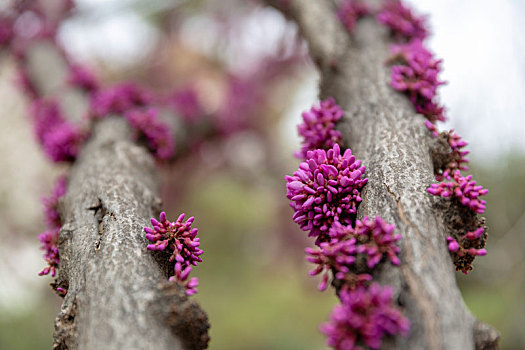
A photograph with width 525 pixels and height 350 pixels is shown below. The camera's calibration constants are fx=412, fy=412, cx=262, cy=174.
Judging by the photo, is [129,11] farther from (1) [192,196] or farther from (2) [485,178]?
(2) [485,178]

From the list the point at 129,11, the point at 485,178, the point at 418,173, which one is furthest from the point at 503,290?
the point at 129,11

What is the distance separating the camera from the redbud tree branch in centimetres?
162

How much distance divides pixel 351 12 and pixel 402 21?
40 centimetres

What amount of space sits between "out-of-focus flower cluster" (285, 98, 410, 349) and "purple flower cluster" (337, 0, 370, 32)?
5.17 feet

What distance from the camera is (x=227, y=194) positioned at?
840cm

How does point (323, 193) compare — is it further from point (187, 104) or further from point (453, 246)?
point (187, 104)

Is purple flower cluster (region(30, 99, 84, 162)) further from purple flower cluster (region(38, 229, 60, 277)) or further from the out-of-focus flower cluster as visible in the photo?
the out-of-focus flower cluster

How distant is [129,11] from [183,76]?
225 centimetres

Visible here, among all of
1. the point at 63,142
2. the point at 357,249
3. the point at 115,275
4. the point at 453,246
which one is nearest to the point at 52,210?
the point at 63,142

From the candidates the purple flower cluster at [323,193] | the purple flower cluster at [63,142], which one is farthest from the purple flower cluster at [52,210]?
the purple flower cluster at [323,193]

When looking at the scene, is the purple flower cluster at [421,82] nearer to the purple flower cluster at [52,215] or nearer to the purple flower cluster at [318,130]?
the purple flower cluster at [318,130]

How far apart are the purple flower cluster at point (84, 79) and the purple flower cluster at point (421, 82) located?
2944 millimetres

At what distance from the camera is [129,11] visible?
6609 millimetres

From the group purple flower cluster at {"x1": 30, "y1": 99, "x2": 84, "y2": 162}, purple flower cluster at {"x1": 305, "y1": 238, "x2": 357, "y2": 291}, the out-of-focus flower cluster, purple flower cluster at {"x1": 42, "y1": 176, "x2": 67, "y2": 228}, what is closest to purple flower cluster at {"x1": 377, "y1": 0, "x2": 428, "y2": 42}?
the out-of-focus flower cluster
